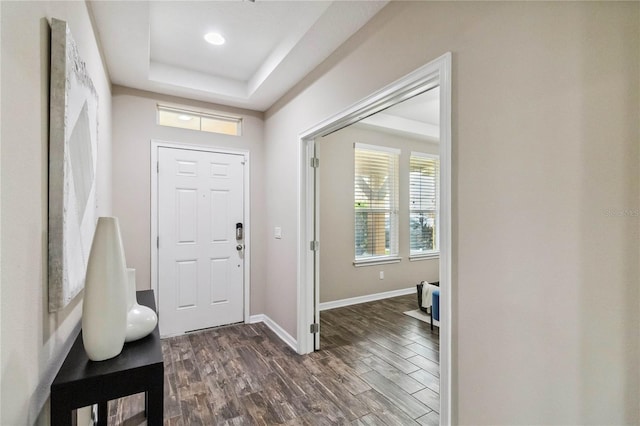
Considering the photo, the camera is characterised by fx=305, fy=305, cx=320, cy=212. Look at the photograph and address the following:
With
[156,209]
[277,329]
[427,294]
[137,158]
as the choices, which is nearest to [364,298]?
[427,294]

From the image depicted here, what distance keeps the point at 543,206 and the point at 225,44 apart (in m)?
2.71

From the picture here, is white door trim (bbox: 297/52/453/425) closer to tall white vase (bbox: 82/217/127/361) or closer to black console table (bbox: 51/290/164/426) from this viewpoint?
black console table (bbox: 51/290/164/426)

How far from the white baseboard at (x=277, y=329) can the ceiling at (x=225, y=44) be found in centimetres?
256

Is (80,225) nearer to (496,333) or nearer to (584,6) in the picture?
(496,333)

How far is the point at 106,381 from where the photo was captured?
1021mm

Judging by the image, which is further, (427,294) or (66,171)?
(427,294)

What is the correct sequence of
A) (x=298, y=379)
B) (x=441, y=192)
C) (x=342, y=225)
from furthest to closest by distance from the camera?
(x=342, y=225) → (x=298, y=379) → (x=441, y=192)

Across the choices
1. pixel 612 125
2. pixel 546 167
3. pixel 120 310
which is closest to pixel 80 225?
pixel 120 310

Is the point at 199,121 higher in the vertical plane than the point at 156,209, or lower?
higher

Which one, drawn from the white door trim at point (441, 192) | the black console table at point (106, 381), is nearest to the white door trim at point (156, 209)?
the white door trim at point (441, 192)

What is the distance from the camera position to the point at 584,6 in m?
1.05

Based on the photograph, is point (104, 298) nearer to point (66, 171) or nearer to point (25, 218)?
point (25, 218)

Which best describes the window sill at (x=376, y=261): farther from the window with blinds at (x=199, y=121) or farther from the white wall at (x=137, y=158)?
the white wall at (x=137, y=158)

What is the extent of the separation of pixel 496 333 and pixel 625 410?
16.4 inches
